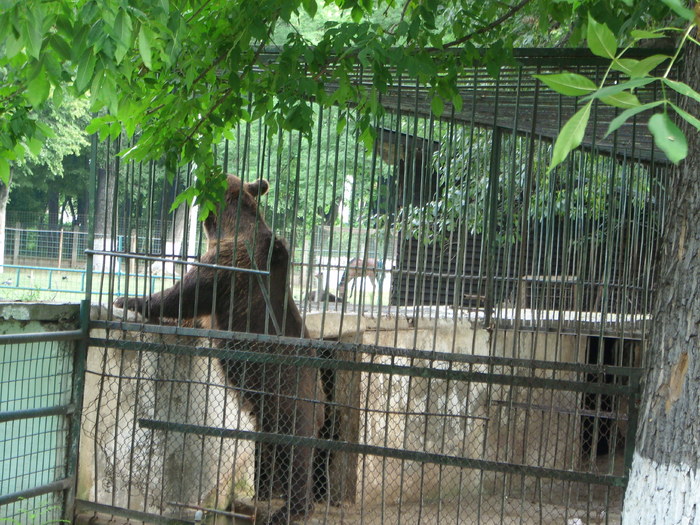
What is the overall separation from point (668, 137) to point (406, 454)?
3.66 metres

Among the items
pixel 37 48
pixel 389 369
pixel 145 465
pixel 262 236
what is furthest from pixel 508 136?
pixel 37 48

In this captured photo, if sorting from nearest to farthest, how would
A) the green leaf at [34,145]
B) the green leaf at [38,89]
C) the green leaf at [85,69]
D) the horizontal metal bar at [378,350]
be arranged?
the green leaf at [85,69], the green leaf at [38,89], the green leaf at [34,145], the horizontal metal bar at [378,350]

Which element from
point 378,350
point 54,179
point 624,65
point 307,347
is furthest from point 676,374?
point 54,179

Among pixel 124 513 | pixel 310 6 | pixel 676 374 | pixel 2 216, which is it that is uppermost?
pixel 2 216

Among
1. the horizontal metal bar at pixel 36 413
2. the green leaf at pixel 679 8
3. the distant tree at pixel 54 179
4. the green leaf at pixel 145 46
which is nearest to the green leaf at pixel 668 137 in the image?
the green leaf at pixel 679 8

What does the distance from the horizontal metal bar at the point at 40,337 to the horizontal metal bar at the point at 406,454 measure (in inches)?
29.6

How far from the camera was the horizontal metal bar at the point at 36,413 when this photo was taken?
188 inches

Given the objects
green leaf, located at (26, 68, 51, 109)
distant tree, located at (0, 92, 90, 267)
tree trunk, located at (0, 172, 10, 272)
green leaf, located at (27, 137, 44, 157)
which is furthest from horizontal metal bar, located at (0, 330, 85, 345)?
distant tree, located at (0, 92, 90, 267)

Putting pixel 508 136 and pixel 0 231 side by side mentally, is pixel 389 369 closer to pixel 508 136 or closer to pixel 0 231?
pixel 508 136

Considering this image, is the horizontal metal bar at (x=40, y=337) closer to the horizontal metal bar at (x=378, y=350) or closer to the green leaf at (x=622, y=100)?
the horizontal metal bar at (x=378, y=350)

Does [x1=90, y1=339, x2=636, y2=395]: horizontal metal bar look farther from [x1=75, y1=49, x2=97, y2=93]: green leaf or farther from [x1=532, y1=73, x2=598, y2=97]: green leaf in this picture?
[x1=532, y1=73, x2=598, y2=97]: green leaf

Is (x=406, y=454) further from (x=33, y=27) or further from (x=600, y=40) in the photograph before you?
(x=600, y=40)

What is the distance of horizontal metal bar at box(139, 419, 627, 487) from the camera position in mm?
4496

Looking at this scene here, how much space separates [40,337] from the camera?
4961 mm
